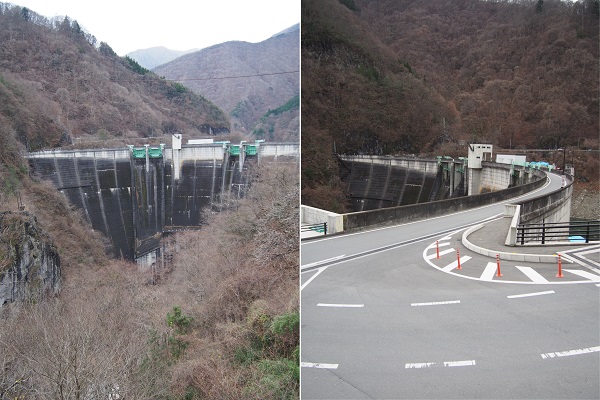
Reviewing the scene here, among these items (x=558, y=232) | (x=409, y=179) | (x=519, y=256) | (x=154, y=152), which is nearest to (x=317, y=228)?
(x=519, y=256)

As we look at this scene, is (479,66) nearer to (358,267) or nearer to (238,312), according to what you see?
(238,312)

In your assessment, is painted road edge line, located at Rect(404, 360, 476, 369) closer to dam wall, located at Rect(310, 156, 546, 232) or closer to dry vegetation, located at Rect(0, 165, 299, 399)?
dam wall, located at Rect(310, 156, 546, 232)

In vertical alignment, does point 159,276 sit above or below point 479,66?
below

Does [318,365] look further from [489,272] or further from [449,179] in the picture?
[449,179]

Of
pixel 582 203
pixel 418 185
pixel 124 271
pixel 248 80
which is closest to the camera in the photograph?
pixel 582 203

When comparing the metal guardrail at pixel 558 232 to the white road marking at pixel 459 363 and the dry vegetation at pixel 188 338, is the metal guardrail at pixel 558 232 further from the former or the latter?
the dry vegetation at pixel 188 338

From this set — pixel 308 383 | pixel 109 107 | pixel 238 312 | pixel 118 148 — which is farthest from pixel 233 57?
pixel 308 383

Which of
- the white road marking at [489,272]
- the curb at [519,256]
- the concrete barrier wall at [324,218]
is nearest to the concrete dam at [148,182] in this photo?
the concrete barrier wall at [324,218]
